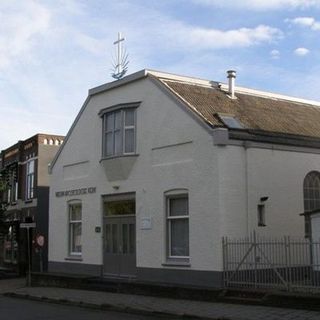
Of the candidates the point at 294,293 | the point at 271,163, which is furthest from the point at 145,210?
the point at 294,293

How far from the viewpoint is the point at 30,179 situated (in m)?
33.3

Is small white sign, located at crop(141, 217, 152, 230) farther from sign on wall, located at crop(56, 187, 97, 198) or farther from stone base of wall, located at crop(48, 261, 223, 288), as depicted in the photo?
sign on wall, located at crop(56, 187, 97, 198)

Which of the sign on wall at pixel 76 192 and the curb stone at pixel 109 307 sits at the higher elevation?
the sign on wall at pixel 76 192

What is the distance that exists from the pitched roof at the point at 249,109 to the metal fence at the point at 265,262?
4020 mm

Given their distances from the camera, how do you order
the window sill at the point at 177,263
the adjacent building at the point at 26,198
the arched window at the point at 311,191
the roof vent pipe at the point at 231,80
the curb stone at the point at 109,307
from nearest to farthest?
the curb stone at the point at 109,307 < the window sill at the point at 177,263 < the arched window at the point at 311,191 < the roof vent pipe at the point at 231,80 < the adjacent building at the point at 26,198

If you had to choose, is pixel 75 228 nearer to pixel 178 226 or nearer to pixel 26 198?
pixel 178 226

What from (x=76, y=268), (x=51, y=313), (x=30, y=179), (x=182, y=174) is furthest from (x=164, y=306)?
(x=30, y=179)

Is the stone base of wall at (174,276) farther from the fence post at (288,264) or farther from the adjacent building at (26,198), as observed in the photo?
the adjacent building at (26,198)

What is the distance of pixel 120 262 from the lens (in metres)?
22.4

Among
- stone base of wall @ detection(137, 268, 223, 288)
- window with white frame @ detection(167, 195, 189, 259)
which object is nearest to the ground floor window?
stone base of wall @ detection(137, 268, 223, 288)

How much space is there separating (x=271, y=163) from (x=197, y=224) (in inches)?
130

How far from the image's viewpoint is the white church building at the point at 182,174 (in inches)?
731

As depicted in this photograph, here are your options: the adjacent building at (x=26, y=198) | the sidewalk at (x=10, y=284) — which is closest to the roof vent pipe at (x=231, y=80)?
the sidewalk at (x=10, y=284)

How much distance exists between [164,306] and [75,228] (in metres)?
10.2
